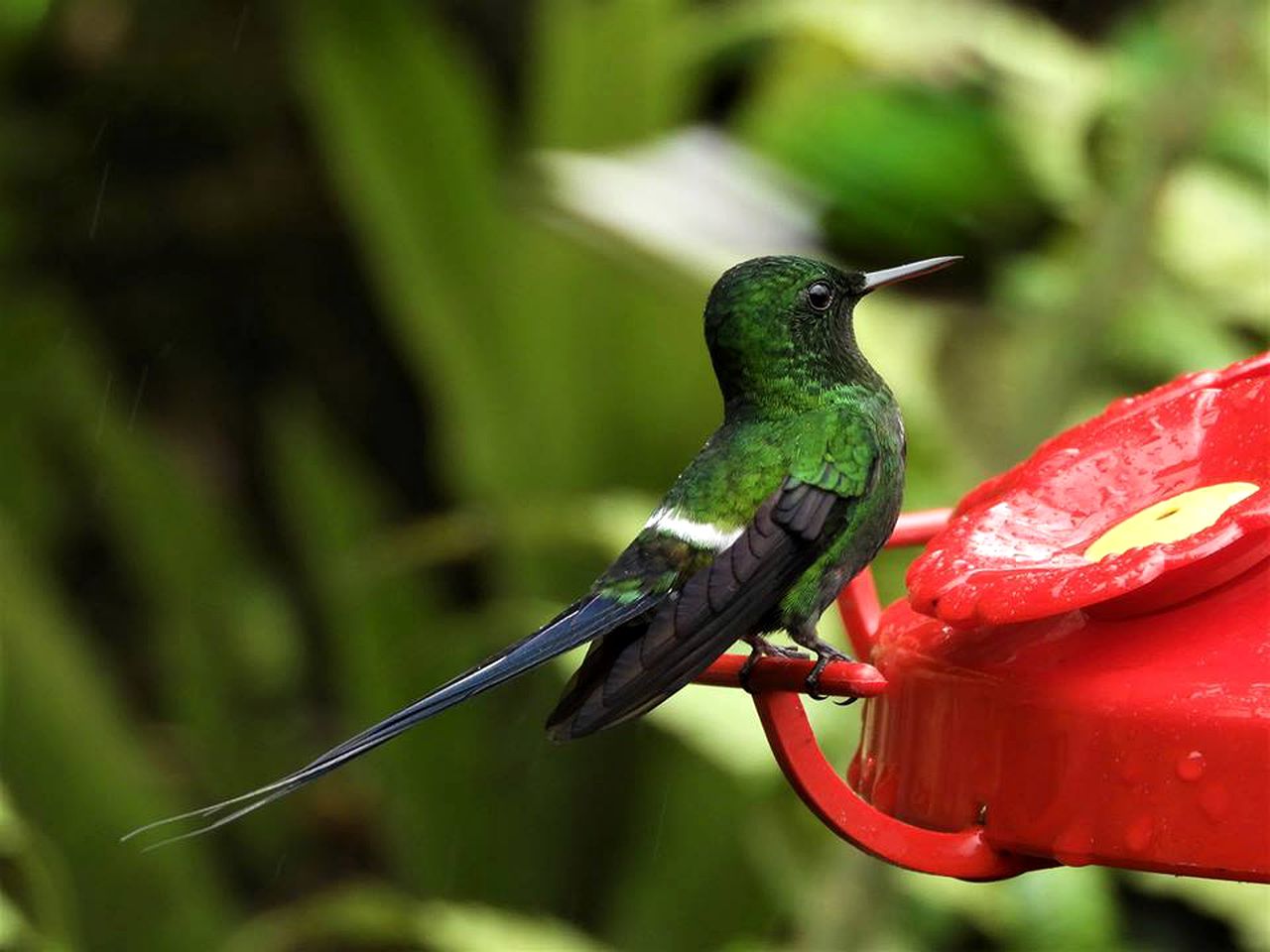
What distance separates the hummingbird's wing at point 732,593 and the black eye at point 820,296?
0.12m

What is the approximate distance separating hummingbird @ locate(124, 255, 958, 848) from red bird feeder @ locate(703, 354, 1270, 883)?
0.22ft

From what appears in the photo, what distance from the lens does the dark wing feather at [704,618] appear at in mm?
1312

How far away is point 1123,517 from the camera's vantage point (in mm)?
1562

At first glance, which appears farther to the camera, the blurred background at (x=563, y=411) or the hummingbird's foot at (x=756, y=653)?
the blurred background at (x=563, y=411)

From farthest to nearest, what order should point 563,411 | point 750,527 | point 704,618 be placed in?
point 563,411, point 750,527, point 704,618

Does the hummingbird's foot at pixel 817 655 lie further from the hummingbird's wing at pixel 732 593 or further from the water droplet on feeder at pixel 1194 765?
the water droplet on feeder at pixel 1194 765

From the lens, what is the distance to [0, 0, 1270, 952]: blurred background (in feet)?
10.2

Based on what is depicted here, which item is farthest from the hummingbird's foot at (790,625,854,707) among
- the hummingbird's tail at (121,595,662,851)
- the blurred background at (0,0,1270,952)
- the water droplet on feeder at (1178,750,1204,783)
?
the blurred background at (0,0,1270,952)

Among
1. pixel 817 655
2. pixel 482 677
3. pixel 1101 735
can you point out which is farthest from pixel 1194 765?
pixel 482 677

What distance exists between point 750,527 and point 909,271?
9.1 inches

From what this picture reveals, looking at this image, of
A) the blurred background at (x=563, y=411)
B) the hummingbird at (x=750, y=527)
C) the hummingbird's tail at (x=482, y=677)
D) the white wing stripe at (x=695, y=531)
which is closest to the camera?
the hummingbird's tail at (x=482, y=677)

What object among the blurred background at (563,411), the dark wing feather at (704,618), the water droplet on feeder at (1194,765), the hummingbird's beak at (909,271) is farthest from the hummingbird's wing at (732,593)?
the blurred background at (563,411)

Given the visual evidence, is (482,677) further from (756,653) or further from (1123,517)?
(1123,517)

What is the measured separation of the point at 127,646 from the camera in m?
6.08
